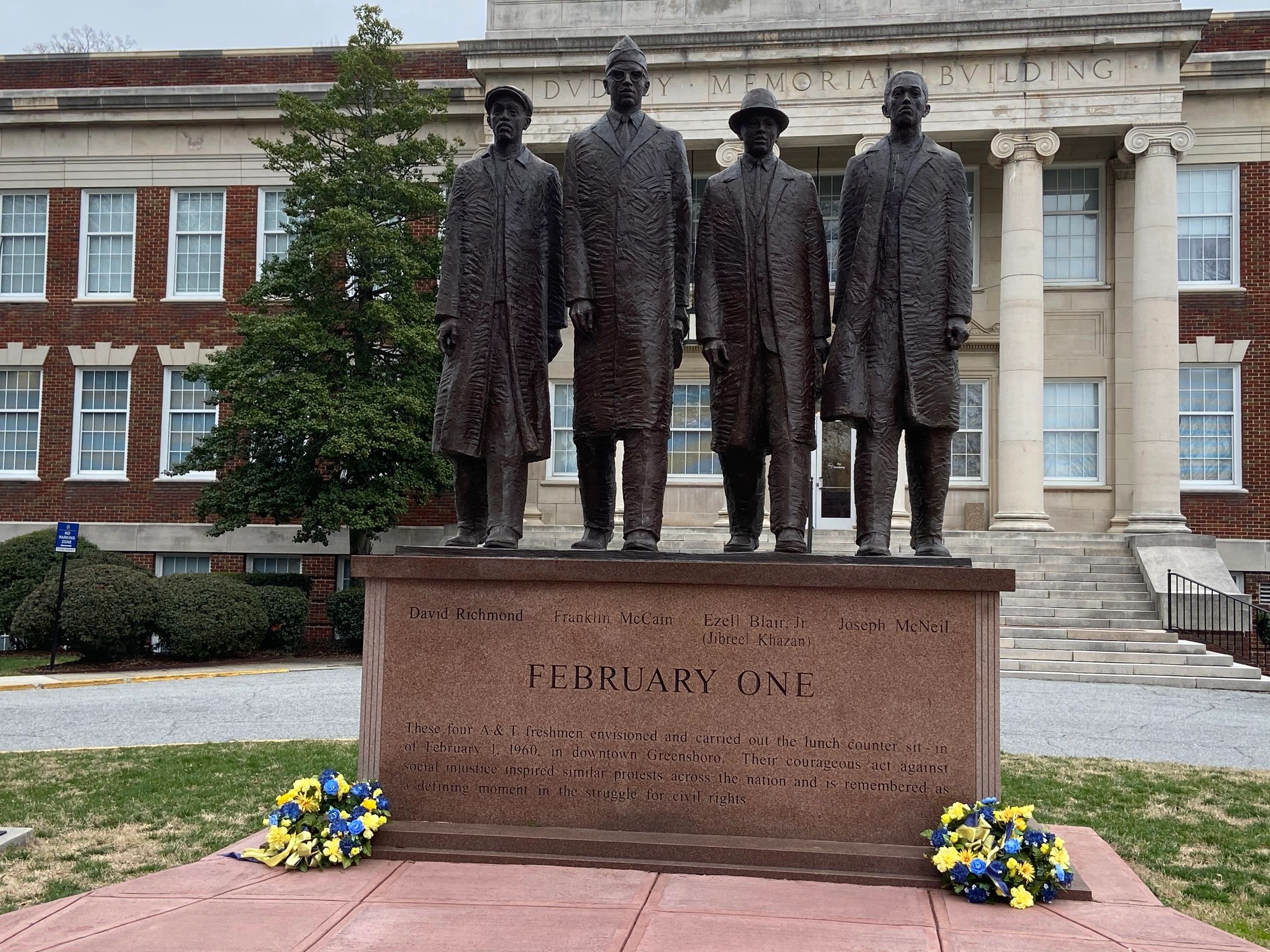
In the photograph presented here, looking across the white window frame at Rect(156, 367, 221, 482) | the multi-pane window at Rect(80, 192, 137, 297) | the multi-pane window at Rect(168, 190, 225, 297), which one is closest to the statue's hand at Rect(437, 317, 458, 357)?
the white window frame at Rect(156, 367, 221, 482)

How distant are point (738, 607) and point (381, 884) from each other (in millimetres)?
2287

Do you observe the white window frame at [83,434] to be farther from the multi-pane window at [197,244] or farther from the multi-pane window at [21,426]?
the multi-pane window at [197,244]

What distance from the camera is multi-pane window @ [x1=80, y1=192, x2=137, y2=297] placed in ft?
90.2

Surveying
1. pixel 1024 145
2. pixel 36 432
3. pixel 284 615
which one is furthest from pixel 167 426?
pixel 1024 145

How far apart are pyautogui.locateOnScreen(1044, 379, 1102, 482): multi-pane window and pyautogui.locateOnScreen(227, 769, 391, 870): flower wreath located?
21507 millimetres

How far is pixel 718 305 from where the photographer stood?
696 centimetres

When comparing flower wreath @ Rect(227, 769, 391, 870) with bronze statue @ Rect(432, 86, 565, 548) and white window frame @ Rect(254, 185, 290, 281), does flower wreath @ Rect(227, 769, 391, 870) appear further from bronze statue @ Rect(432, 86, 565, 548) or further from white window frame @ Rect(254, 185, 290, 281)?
white window frame @ Rect(254, 185, 290, 281)

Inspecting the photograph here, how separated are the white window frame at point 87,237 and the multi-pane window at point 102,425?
1881 millimetres

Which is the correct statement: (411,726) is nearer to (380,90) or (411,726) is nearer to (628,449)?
(628,449)

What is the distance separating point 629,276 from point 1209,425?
21.9m

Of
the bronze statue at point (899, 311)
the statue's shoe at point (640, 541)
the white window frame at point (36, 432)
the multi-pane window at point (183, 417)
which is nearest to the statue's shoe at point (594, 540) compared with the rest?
the statue's shoe at point (640, 541)

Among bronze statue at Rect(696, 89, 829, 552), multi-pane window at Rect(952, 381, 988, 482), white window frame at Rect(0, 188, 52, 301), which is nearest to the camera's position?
bronze statue at Rect(696, 89, 829, 552)

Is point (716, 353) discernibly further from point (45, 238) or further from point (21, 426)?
point (45, 238)

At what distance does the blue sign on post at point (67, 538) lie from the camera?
17.5 meters
